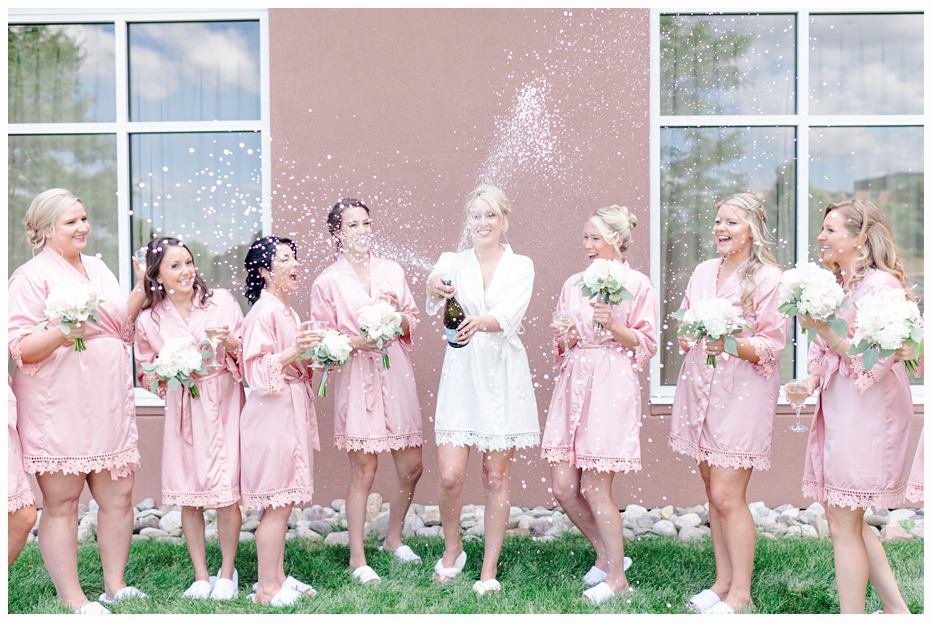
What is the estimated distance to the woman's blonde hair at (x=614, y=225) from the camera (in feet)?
14.4

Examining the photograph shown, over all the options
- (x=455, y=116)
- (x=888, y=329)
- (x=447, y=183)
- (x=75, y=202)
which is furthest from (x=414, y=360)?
(x=888, y=329)

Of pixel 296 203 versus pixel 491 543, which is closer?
pixel 491 543

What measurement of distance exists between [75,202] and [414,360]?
296cm

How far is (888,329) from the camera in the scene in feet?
10.9

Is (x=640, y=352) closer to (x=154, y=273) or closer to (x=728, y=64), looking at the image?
Answer: (x=154, y=273)

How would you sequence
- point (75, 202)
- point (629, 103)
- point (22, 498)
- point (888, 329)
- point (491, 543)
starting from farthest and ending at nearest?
point (629, 103)
point (491, 543)
point (75, 202)
point (22, 498)
point (888, 329)

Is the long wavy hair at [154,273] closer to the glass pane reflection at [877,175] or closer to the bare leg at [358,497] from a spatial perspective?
the bare leg at [358,497]

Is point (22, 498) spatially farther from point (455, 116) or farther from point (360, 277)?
point (455, 116)

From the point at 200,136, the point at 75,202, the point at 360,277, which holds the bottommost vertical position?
the point at 360,277

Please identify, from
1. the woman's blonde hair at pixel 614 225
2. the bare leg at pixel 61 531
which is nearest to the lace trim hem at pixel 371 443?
the bare leg at pixel 61 531

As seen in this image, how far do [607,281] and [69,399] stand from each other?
117 inches

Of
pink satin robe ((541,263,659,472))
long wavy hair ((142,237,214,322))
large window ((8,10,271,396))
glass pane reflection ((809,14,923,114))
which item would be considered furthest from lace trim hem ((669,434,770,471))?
large window ((8,10,271,396))

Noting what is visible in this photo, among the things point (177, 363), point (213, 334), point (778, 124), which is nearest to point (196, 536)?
point (177, 363)

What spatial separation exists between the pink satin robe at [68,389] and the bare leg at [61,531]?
0.10 m
